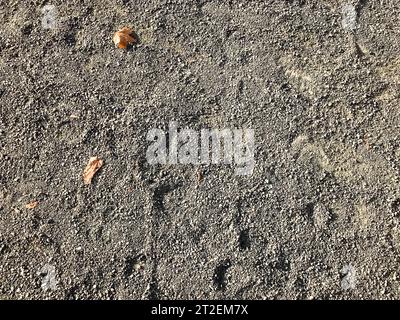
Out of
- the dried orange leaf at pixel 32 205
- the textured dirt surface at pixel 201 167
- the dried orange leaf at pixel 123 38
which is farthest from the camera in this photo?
the dried orange leaf at pixel 123 38

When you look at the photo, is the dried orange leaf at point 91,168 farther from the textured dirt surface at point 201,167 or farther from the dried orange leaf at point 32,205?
the dried orange leaf at point 32,205

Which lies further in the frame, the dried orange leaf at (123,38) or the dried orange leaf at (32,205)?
the dried orange leaf at (123,38)

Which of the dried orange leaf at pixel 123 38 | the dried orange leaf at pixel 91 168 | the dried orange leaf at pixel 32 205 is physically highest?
the dried orange leaf at pixel 123 38

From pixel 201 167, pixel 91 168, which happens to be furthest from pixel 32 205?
pixel 201 167

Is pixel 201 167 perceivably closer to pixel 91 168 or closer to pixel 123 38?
pixel 91 168

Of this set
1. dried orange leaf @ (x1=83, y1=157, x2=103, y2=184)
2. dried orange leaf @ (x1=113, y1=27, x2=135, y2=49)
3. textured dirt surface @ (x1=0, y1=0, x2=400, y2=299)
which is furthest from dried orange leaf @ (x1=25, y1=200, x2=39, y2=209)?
dried orange leaf @ (x1=113, y1=27, x2=135, y2=49)

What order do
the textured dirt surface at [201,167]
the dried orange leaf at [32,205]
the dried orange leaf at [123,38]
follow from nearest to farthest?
the textured dirt surface at [201,167]
the dried orange leaf at [32,205]
the dried orange leaf at [123,38]

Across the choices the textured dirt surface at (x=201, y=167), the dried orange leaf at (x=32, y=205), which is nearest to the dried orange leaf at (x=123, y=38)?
the textured dirt surface at (x=201, y=167)
